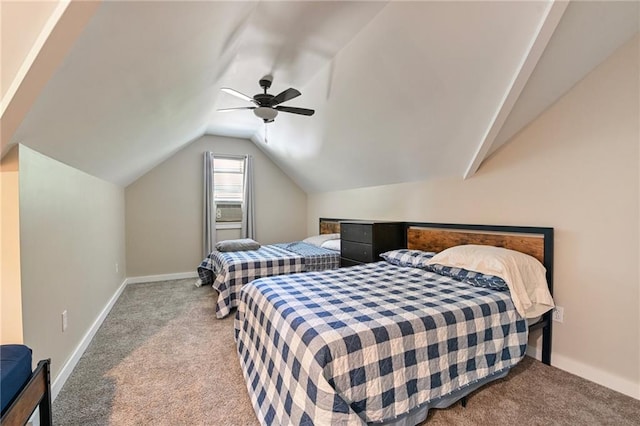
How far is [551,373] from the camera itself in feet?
7.02

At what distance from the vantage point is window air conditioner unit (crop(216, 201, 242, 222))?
5.44 meters

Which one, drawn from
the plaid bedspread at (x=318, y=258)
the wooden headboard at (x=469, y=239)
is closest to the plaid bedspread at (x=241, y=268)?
the plaid bedspread at (x=318, y=258)

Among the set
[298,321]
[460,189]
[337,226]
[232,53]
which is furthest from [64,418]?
[337,226]

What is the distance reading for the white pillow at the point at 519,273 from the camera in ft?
6.66

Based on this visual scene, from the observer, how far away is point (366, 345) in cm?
139

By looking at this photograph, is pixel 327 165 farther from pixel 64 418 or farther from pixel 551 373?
pixel 64 418

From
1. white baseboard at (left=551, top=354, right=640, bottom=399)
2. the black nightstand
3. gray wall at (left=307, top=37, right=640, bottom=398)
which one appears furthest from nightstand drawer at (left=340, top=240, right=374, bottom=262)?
white baseboard at (left=551, top=354, right=640, bottom=399)

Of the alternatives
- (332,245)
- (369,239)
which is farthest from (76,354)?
(332,245)

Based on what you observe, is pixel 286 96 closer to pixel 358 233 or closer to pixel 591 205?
pixel 358 233

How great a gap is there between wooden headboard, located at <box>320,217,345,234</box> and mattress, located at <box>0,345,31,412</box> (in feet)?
13.3

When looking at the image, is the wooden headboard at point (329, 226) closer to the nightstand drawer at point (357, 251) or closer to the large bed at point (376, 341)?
the nightstand drawer at point (357, 251)

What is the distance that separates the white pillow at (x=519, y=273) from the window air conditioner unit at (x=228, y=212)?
4200 millimetres

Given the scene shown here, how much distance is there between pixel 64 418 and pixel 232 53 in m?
2.75

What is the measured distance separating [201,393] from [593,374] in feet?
8.90
